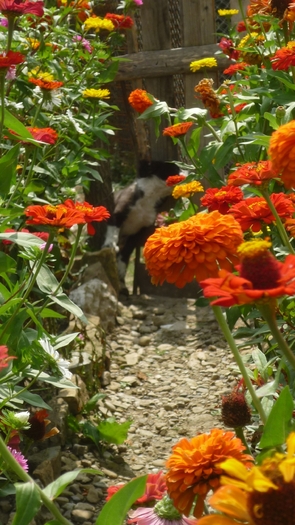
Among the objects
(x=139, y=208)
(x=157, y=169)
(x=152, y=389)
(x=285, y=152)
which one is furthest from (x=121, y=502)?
(x=157, y=169)

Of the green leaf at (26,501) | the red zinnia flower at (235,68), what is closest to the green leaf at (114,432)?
the red zinnia flower at (235,68)

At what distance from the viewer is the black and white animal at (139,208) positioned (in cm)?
468

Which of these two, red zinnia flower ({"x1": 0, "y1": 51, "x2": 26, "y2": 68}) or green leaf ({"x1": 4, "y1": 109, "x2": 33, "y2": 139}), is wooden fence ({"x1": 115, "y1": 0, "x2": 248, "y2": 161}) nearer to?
red zinnia flower ({"x1": 0, "y1": 51, "x2": 26, "y2": 68})

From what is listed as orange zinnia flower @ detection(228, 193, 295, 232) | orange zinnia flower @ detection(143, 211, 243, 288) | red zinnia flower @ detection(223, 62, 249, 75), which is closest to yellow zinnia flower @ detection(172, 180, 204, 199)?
red zinnia flower @ detection(223, 62, 249, 75)

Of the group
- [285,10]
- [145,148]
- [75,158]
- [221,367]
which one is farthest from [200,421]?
[145,148]

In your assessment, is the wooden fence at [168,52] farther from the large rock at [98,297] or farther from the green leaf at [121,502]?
the green leaf at [121,502]

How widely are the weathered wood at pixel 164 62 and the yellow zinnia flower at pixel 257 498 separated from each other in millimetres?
3941

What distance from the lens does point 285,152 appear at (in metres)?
0.92

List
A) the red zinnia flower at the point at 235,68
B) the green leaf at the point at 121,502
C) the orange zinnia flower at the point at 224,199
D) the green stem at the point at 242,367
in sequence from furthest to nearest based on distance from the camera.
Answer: the red zinnia flower at the point at 235,68 → the orange zinnia flower at the point at 224,199 → the green stem at the point at 242,367 → the green leaf at the point at 121,502

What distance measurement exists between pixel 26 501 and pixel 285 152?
48 cm

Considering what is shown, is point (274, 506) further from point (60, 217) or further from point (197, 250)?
point (60, 217)

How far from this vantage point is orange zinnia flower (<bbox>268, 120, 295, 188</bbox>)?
91 centimetres

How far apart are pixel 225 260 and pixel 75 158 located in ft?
7.11

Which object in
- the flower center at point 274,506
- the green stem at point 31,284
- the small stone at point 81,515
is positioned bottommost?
the small stone at point 81,515
